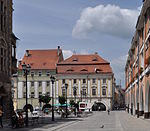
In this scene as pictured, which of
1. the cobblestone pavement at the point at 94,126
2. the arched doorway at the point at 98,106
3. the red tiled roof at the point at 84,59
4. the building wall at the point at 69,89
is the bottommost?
Answer: the cobblestone pavement at the point at 94,126

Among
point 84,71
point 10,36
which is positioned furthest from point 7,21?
point 84,71

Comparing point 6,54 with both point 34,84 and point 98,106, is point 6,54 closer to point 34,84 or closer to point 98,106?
point 34,84

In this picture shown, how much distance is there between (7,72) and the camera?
124 feet

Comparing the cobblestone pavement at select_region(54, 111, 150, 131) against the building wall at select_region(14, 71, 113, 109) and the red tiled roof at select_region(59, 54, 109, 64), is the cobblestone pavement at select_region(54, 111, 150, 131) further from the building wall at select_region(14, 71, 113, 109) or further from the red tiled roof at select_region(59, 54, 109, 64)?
the red tiled roof at select_region(59, 54, 109, 64)

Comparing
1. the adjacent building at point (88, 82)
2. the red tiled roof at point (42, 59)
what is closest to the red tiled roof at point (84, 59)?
the adjacent building at point (88, 82)

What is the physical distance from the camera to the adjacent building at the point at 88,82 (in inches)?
3922

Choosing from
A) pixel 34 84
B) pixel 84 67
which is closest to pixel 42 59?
pixel 34 84

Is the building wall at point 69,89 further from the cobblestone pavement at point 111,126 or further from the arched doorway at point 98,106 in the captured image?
the cobblestone pavement at point 111,126

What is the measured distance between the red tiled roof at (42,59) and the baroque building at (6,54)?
63197 millimetres

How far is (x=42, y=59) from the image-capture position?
349ft

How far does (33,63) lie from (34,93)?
29.8 feet

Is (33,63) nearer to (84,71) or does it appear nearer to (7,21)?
(84,71)

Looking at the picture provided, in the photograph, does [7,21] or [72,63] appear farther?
[72,63]

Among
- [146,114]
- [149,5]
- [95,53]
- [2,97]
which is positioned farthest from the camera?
[95,53]
